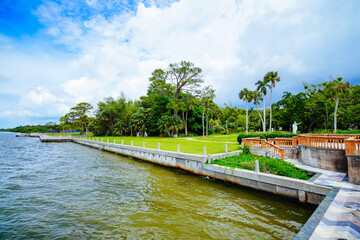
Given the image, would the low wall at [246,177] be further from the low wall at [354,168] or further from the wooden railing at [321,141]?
the wooden railing at [321,141]

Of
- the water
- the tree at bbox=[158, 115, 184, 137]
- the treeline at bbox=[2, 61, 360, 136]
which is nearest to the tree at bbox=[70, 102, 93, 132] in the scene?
the treeline at bbox=[2, 61, 360, 136]

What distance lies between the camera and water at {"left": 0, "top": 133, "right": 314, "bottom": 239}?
5602mm

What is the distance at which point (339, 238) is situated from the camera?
389cm

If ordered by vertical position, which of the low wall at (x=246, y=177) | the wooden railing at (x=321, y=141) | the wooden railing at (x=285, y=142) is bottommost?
the low wall at (x=246, y=177)

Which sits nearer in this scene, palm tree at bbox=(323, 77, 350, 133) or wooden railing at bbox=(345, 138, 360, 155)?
wooden railing at bbox=(345, 138, 360, 155)

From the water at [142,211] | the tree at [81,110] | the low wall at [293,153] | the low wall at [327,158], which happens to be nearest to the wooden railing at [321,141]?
the low wall at [327,158]

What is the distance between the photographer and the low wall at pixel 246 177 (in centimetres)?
711

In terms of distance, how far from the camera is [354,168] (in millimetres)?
7277

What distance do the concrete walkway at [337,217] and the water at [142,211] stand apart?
1099 mm

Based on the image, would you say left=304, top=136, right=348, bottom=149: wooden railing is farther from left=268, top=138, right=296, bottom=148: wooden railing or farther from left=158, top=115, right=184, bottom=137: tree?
left=158, top=115, right=184, bottom=137: tree

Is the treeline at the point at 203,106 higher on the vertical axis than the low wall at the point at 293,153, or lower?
higher

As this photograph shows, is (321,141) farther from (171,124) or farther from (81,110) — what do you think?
(81,110)

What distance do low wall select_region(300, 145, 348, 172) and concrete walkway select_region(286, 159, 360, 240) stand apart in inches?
109

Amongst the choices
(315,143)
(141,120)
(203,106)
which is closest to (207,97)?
(203,106)
